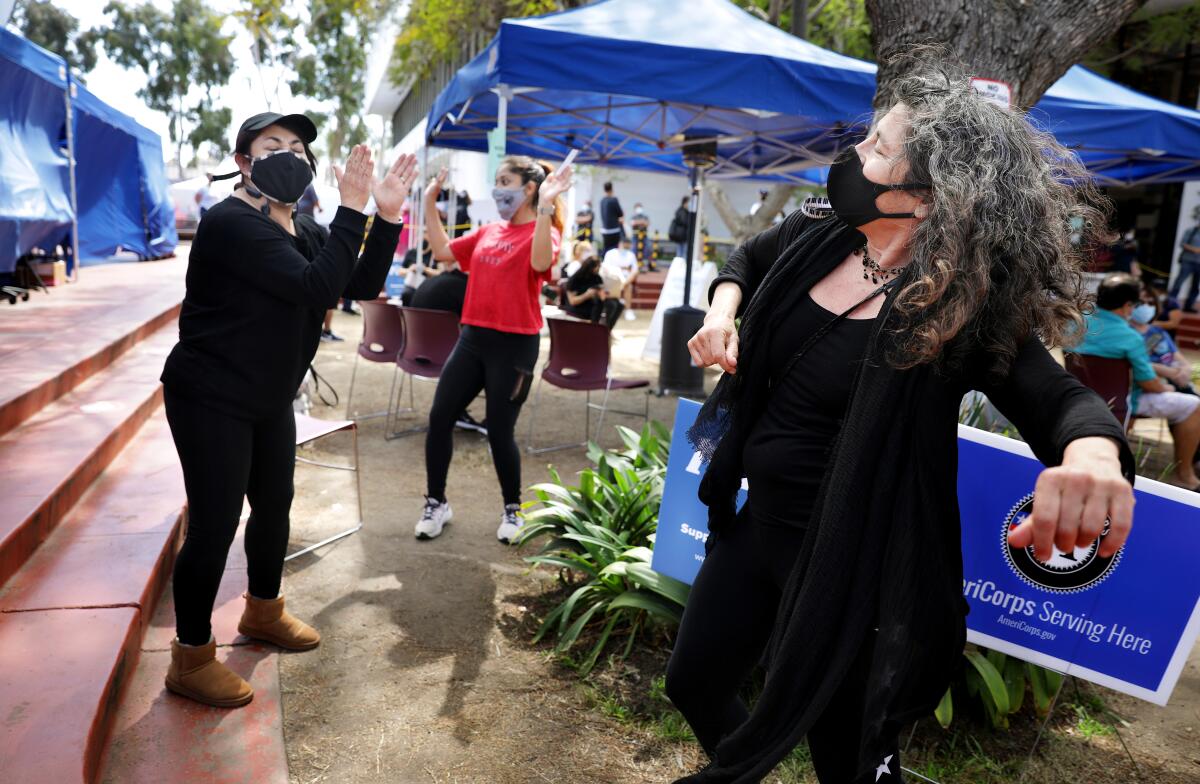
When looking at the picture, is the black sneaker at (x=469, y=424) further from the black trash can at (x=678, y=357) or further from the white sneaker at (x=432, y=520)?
the black trash can at (x=678, y=357)

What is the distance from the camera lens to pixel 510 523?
469cm

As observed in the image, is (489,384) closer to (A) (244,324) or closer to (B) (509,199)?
(B) (509,199)

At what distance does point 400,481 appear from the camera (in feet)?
19.0

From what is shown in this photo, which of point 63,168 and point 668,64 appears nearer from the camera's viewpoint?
point 668,64

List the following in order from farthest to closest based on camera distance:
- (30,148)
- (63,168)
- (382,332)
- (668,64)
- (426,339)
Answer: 1. (63,168)
2. (30,148)
3. (382,332)
4. (426,339)
5. (668,64)

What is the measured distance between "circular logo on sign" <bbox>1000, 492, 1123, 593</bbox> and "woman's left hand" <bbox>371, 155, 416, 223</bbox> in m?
2.02

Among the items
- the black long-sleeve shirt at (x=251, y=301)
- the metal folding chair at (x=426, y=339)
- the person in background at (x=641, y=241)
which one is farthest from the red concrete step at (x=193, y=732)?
the person in background at (x=641, y=241)

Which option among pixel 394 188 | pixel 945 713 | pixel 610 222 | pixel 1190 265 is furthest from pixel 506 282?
pixel 1190 265

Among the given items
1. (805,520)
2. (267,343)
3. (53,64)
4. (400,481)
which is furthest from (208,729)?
(53,64)

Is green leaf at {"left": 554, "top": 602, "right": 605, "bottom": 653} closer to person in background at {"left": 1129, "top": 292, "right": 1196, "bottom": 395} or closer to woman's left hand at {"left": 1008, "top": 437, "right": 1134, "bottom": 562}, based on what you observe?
woman's left hand at {"left": 1008, "top": 437, "right": 1134, "bottom": 562}

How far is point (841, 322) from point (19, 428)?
14.0 feet

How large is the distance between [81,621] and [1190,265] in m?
17.7

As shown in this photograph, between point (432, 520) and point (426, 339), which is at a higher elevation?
point (426, 339)

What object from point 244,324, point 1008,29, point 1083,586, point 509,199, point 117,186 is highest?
point 1008,29
